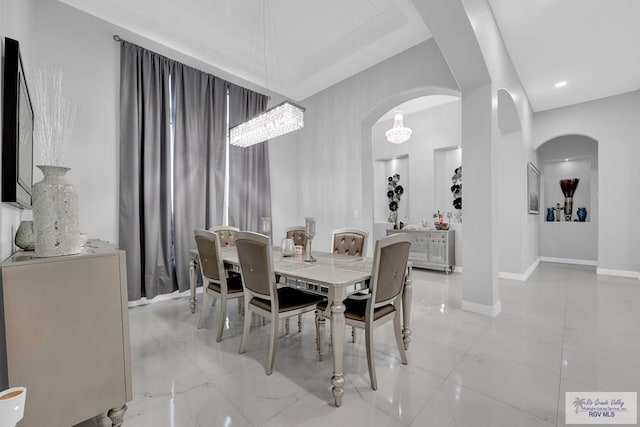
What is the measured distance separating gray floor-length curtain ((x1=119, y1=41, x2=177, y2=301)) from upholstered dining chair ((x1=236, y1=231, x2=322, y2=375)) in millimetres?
1917

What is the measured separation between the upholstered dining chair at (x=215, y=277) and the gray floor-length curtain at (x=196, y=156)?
1.19 metres

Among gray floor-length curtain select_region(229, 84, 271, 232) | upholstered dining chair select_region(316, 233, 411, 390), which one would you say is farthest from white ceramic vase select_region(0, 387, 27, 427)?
gray floor-length curtain select_region(229, 84, 271, 232)

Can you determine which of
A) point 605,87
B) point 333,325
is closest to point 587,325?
point 333,325

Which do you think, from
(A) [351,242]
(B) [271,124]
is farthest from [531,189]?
(B) [271,124]

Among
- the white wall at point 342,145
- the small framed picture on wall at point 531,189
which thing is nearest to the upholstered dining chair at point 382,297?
the white wall at point 342,145

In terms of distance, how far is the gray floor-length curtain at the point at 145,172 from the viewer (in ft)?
10.6

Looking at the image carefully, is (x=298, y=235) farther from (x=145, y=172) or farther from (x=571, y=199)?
(x=571, y=199)

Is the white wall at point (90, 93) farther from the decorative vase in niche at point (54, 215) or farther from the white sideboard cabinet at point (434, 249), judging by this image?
the white sideboard cabinet at point (434, 249)

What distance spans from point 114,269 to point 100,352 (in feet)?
1.22

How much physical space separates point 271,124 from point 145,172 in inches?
66.5

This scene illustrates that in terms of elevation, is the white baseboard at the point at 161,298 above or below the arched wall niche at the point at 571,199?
below

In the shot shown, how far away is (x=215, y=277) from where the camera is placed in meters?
2.59

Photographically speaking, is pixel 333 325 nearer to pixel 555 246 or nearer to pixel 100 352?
pixel 100 352

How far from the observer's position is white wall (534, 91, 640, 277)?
464 centimetres
